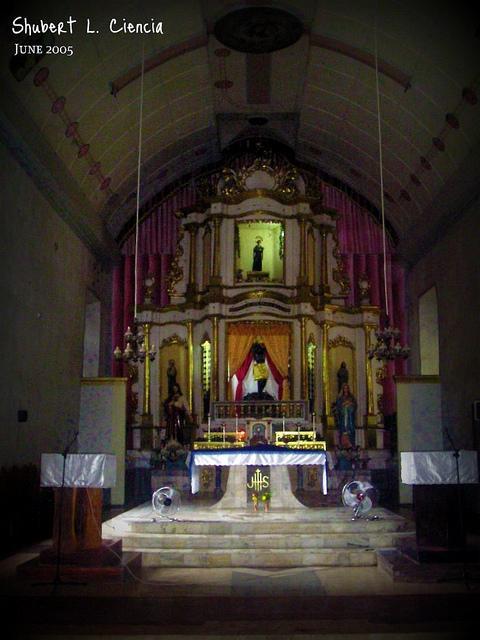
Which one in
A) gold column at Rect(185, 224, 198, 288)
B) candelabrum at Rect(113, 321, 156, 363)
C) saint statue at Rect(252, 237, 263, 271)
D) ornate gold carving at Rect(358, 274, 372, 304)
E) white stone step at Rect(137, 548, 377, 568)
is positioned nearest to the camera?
white stone step at Rect(137, 548, 377, 568)

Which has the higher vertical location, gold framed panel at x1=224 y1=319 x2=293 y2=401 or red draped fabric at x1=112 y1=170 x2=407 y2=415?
red draped fabric at x1=112 y1=170 x2=407 y2=415

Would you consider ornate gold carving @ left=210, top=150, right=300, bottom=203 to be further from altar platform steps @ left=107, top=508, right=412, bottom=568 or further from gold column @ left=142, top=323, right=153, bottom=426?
altar platform steps @ left=107, top=508, right=412, bottom=568

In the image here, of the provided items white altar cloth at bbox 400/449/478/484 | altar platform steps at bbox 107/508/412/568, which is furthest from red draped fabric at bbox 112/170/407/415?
white altar cloth at bbox 400/449/478/484

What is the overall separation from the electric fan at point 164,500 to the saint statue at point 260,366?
639 centimetres

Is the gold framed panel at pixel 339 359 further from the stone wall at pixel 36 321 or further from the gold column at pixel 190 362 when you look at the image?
the stone wall at pixel 36 321

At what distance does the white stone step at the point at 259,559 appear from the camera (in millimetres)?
8625

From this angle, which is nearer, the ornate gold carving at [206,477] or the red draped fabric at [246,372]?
the ornate gold carving at [206,477]

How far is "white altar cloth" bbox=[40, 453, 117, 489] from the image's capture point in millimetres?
7770

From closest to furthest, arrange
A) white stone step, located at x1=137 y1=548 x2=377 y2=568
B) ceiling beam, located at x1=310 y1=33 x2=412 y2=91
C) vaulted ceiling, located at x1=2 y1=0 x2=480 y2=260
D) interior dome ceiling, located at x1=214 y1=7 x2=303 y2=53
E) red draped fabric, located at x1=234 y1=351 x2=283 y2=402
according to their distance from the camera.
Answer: white stone step, located at x1=137 y1=548 x2=377 y2=568 → vaulted ceiling, located at x1=2 y1=0 x2=480 y2=260 → interior dome ceiling, located at x1=214 y1=7 x2=303 y2=53 → ceiling beam, located at x1=310 y1=33 x2=412 y2=91 → red draped fabric, located at x1=234 y1=351 x2=283 y2=402

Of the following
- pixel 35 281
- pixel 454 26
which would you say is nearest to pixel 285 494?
pixel 35 281

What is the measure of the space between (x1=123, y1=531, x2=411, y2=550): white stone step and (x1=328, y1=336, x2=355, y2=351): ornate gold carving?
28.2ft

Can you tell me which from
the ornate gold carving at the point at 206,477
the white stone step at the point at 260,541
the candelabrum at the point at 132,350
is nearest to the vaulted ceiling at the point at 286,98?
the candelabrum at the point at 132,350

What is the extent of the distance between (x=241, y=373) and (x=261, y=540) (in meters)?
8.28

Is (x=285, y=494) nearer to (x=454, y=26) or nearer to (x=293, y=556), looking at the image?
(x=293, y=556)
